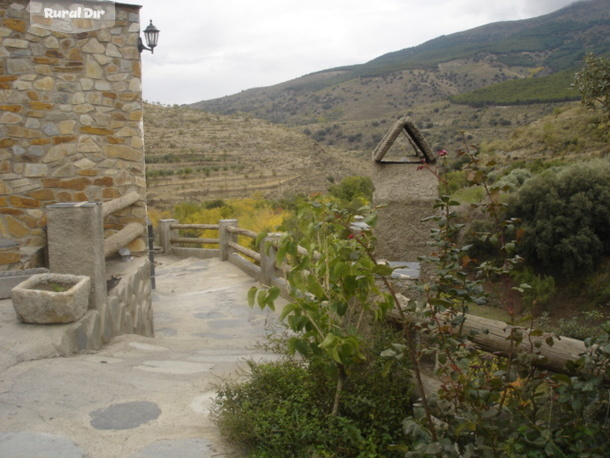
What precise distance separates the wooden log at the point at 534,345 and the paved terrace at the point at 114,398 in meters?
1.37

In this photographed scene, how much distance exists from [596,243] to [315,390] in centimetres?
1442

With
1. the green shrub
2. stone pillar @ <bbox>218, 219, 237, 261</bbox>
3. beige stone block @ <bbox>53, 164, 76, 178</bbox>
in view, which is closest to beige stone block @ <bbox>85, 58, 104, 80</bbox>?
beige stone block @ <bbox>53, 164, 76, 178</bbox>

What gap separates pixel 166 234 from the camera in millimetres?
13656

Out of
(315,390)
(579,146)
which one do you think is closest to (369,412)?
(315,390)

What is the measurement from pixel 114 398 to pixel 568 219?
1484 centimetres

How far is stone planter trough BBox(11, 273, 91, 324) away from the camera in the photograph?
3758 millimetres

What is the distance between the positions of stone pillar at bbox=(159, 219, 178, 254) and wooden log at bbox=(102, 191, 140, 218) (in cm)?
705

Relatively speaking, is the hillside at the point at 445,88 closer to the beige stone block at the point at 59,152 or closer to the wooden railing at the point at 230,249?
the wooden railing at the point at 230,249

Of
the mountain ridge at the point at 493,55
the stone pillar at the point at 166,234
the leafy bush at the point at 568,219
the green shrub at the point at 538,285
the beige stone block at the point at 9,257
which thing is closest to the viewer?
the beige stone block at the point at 9,257

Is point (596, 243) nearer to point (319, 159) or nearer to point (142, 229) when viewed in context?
point (142, 229)

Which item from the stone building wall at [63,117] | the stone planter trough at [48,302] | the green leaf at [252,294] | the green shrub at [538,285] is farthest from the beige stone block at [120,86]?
the green shrub at [538,285]

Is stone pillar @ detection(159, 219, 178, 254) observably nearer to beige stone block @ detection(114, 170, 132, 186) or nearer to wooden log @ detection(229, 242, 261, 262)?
wooden log @ detection(229, 242, 261, 262)

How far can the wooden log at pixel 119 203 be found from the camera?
17.0ft

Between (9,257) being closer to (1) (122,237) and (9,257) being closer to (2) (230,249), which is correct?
(1) (122,237)
